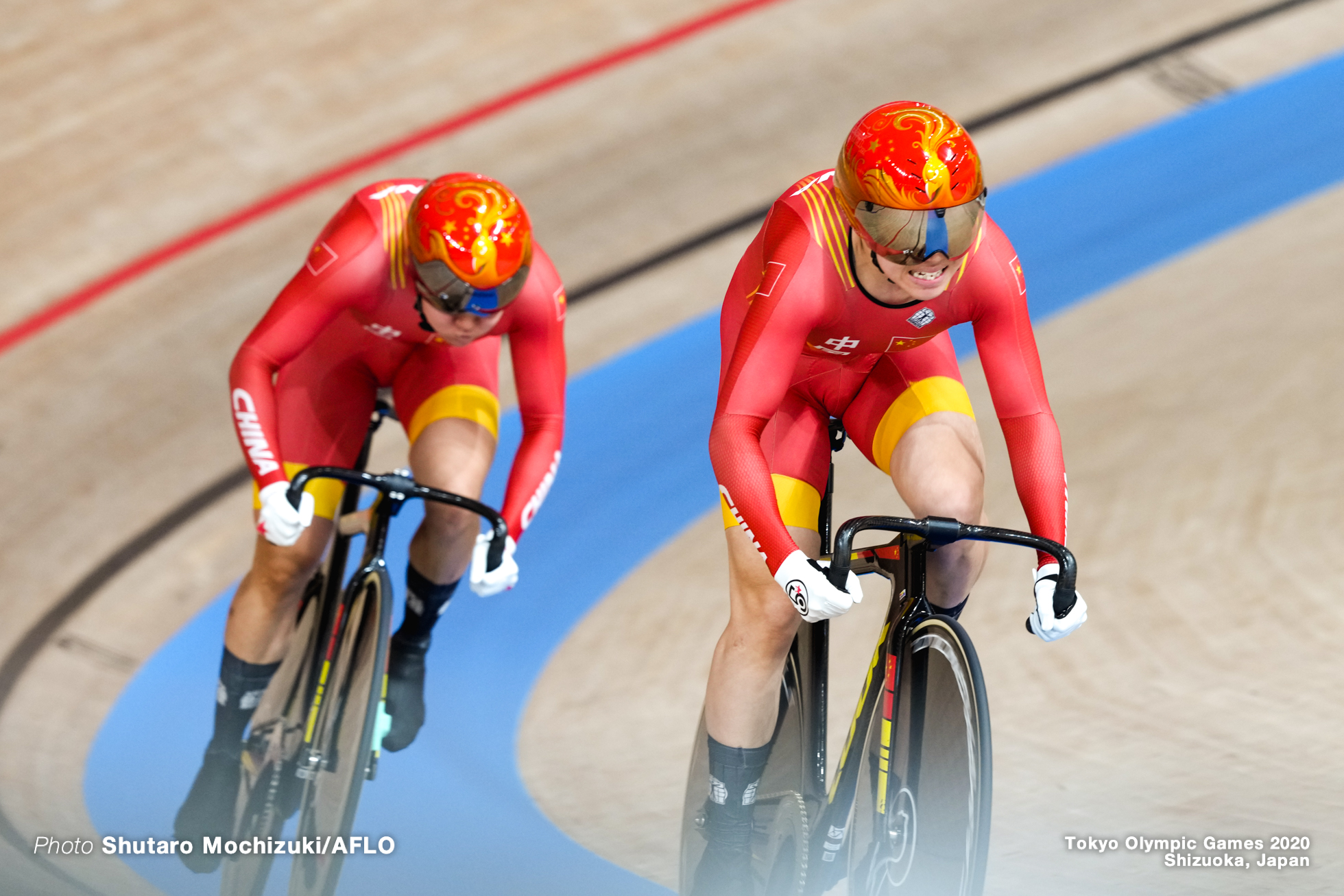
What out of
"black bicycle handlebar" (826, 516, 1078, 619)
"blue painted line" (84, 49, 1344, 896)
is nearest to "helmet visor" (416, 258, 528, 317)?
"black bicycle handlebar" (826, 516, 1078, 619)

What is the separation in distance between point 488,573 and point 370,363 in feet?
2.20

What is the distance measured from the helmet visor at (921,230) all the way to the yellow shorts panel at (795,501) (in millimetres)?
567

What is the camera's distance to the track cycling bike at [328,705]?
3.08 meters

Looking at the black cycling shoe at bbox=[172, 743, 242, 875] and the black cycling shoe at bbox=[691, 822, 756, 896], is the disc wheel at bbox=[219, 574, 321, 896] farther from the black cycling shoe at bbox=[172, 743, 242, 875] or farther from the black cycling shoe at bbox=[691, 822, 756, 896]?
the black cycling shoe at bbox=[691, 822, 756, 896]

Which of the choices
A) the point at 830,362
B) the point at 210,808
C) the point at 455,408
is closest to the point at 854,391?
the point at 830,362

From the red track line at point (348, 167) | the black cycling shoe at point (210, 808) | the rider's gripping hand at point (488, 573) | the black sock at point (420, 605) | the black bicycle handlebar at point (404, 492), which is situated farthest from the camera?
the red track line at point (348, 167)

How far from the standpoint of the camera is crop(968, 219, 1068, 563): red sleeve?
2.76m

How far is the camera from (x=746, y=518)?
2.71m

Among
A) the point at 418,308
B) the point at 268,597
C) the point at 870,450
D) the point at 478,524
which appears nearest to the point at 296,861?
the point at 268,597

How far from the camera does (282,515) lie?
3.10 metres

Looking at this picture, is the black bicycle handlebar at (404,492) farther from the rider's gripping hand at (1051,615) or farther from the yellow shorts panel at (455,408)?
the rider's gripping hand at (1051,615)

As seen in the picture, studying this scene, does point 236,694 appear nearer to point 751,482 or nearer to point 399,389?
point 399,389

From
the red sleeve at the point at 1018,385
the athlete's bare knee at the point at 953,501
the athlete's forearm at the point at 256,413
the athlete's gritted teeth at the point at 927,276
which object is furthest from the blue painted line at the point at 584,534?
the athlete's gritted teeth at the point at 927,276

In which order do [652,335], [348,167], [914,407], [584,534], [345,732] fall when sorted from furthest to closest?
[348,167], [652,335], [584,534], [345,732], [914,407]
